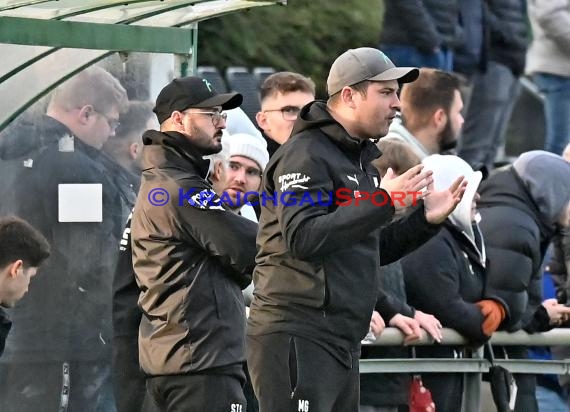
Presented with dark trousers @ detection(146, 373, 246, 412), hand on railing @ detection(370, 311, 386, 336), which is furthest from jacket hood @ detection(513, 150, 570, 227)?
dark trousers @ detection(146, 373, 246, 412)

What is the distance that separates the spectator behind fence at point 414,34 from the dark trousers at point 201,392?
5.29 metres

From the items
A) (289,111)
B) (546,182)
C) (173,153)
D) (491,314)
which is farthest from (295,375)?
(546,182)

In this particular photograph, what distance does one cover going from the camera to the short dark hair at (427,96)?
10148mm

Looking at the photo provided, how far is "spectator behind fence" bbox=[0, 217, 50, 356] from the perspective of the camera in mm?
8180

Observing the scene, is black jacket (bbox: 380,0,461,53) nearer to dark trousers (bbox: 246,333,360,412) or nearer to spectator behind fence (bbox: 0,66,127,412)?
spectator behind fence (bbox: 0,66,127,412)

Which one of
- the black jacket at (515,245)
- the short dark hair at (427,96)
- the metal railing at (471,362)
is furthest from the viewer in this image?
the short dark hair at (427,96)

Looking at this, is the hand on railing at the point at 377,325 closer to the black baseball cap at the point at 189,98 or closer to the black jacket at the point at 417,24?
the black baseball cap at the point at 189,98

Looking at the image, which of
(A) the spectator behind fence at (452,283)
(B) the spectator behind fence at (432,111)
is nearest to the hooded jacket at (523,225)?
(A) the spectator behind fence at (452,283)

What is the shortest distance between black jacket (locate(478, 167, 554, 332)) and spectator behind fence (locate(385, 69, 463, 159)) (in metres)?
0.50

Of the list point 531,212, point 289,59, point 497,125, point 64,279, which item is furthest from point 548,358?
point 289,59

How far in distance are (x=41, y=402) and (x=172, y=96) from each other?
6.54ft

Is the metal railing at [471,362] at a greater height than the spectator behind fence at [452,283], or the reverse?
the spectator behind fence at [452,283]

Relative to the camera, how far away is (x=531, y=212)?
31.7 ft

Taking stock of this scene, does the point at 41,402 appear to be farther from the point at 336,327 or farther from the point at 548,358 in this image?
the point at 548,358
